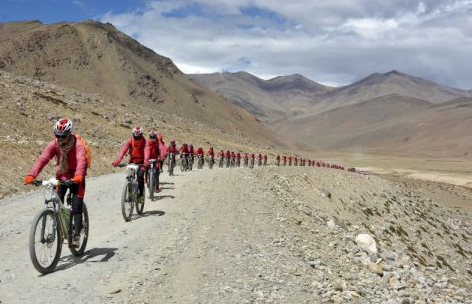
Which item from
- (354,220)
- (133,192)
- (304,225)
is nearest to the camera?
(133,192)

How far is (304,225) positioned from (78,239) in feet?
31.8

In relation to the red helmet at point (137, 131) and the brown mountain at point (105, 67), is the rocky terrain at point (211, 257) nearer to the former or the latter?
the red helmet at point (137, 131)

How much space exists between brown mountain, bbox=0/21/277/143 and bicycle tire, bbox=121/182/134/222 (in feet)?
296

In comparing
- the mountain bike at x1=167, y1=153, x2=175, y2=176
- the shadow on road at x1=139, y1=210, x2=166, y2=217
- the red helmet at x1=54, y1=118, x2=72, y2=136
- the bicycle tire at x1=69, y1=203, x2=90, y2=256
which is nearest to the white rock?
the shadow on road at x1=139, y1=210, x2=166, y2=217

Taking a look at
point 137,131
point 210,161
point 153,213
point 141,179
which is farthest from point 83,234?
point 210,161

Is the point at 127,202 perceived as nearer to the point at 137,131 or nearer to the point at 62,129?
the point at 137,131

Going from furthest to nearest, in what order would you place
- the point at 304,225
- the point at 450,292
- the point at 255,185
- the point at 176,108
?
1. the point at 176,108
2. the point at 255,185
3. the point at 304,225
4. the point at 450,292

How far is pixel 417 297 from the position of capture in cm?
1231

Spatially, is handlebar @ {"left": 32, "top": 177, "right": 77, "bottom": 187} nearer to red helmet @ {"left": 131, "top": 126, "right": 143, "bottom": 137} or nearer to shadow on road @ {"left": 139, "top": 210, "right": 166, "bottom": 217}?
red helmet @ {"left": 131, "top": 126, "right": 143, "bottom": 137}

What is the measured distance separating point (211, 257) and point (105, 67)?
118709 mm

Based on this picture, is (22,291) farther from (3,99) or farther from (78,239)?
(3,99)

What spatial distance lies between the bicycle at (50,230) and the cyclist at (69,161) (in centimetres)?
15

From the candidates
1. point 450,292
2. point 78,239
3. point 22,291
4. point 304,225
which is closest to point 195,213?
point 304,225

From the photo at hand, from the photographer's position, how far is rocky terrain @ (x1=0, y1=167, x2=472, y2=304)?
845 centimetres
